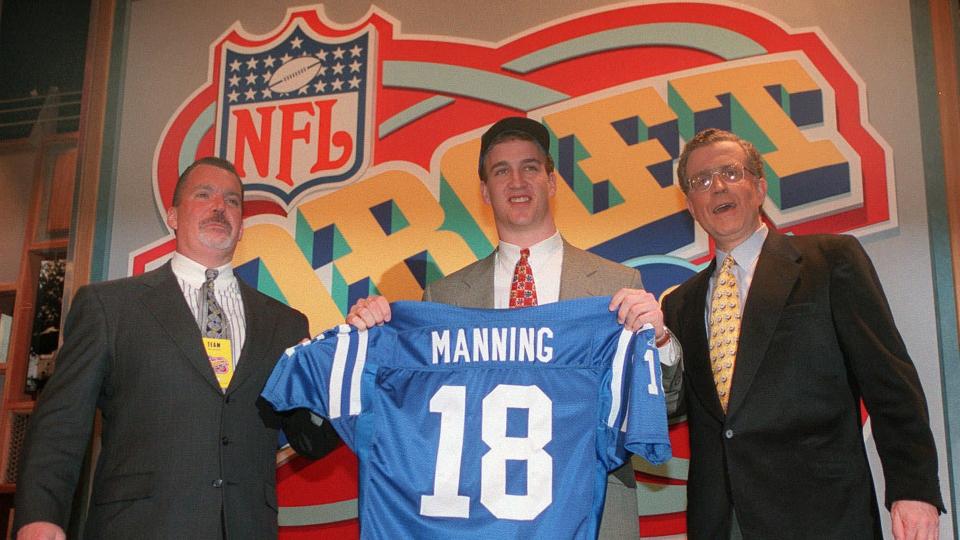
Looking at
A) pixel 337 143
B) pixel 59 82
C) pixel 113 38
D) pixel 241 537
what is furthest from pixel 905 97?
pixel 59 82

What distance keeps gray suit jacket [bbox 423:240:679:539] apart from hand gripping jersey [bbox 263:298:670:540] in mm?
147

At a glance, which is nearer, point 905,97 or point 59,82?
point 905,97

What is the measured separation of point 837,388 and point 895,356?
0.16 metres

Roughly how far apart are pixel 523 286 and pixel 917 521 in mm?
1126

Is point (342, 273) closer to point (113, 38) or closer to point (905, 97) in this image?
point (113, 38)

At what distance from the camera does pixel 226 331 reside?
92.0 inches

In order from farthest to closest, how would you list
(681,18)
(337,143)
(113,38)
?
(113,38), (337,143), (681,18)

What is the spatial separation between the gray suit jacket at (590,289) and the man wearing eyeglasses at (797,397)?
0.20 meters

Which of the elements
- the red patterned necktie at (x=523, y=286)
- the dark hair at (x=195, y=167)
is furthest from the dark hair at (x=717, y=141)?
the dark hair at (x=195, y=167)

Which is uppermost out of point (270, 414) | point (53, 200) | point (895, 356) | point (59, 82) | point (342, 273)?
point (59, 82)

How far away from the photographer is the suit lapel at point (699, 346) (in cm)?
217

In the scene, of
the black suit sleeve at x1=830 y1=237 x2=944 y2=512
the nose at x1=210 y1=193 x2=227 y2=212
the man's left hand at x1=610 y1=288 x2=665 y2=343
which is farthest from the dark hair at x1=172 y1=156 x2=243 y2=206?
the black suit sleeve at x1=830 y1=237 x2=944 y2=512

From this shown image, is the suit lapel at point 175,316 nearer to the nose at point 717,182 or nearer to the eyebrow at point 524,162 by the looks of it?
the eyebrow at point 524,162

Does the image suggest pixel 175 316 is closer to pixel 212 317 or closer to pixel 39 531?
pixel 212 317
